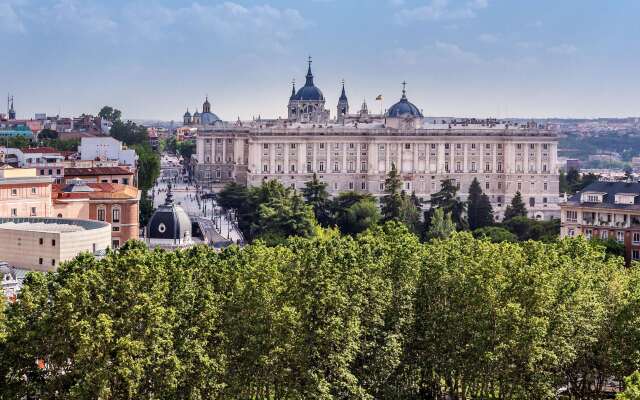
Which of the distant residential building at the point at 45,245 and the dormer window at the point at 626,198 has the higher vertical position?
the dormer window at the point at 626,198

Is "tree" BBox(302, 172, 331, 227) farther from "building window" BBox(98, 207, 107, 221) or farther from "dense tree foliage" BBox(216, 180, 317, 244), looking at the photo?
"building window" BBox(98, 207, 107, 221)

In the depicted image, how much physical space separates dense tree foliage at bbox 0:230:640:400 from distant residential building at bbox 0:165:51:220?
25557 millimetres

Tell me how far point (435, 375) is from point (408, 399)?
143 inches

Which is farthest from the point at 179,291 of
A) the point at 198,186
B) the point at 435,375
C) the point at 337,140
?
the point at 198,186

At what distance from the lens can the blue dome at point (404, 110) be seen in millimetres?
156375

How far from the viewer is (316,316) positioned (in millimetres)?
48219

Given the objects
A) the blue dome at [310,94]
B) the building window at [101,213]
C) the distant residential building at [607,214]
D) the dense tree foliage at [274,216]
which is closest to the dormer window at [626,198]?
the distant residential building at [607,214]

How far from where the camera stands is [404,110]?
157000 millimetres

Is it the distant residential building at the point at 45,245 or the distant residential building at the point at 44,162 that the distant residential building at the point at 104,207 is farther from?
the distant residential building at the point at 45,245

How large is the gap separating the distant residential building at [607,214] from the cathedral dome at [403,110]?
59572mm

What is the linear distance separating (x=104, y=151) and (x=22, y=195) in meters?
45.1

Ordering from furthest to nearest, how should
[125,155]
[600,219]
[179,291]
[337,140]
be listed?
[337,140] < [125,155] < [600,219] < [179,291]

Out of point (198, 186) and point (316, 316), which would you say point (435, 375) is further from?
point (198, 186)

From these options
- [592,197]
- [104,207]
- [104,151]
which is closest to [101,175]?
[104,207]
